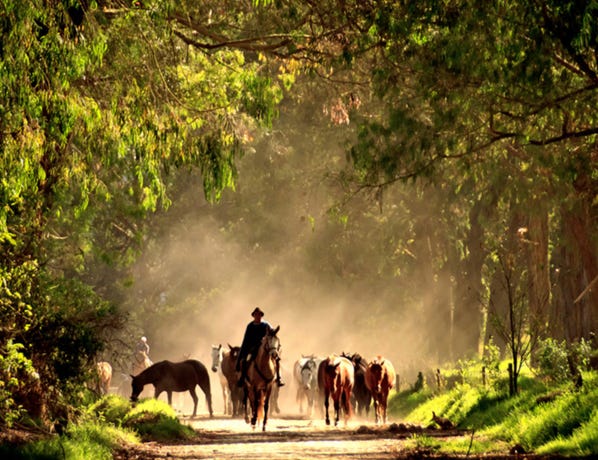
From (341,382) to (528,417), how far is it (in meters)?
9.04

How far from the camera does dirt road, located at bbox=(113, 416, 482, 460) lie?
638 inches

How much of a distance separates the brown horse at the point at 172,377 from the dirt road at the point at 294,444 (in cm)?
792

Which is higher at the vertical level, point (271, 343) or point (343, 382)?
point (271, 343)

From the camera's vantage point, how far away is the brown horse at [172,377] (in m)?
32.8

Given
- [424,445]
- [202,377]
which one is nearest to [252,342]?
[424,445]

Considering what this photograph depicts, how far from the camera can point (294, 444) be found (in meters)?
18.6

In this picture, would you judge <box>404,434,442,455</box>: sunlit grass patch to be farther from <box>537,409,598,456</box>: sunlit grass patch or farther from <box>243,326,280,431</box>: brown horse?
<box>243,326,280,431</box>: brown horse

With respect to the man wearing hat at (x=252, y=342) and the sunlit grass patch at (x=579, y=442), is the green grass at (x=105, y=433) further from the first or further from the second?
the sunlit grass patch at (x=579, y=442)

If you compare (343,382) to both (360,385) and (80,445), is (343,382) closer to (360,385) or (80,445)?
(360,385)

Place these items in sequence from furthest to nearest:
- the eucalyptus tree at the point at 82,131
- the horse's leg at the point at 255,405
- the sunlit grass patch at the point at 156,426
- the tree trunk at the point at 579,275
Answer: the tree trunk at the point at 579,275 → the horse's leg at the point at 255,405 → the sunlit grass patch at the point at 156,426 → the eucalyptus tree at the point at 82,131

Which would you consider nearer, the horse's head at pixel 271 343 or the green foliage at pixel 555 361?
the green foliage at pixel 555 361

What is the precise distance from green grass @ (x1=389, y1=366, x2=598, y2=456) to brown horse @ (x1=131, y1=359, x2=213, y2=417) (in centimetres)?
1046

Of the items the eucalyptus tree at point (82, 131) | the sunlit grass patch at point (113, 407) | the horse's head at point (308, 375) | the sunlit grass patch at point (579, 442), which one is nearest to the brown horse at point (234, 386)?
the horse's head at point (308, 375)

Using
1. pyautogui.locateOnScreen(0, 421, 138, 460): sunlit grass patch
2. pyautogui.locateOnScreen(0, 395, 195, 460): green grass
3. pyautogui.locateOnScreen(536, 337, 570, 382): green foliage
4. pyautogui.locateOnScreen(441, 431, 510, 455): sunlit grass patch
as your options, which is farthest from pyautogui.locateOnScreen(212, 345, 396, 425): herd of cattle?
pyautogui.locateOnScreen(441, 431, 510, 455): sunlit grass patch
